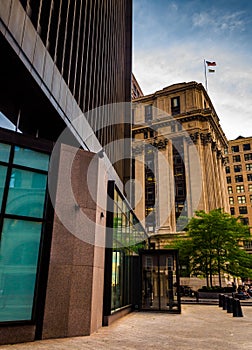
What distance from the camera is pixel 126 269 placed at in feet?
58.1

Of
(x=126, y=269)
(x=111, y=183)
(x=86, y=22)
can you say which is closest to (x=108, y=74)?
(x=86, y=22)

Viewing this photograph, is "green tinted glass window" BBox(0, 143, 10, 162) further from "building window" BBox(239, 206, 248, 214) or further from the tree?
"building window" BBox(239, 206, 248, 214)

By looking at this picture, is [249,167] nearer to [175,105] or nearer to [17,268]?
[175,105]

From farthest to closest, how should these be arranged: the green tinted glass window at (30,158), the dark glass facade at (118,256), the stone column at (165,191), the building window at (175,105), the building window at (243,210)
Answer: the building window at (243,210) → the building window at (175,105) → the stone column at (165,191) → the dark glass facade at (118,256) → the green tinted glass window at (30,158)

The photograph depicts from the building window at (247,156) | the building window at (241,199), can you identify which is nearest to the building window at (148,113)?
the building window at (247,156)

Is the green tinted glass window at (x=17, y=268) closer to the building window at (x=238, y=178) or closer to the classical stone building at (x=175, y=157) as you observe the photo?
the classical stone building at (x=175, y=157)

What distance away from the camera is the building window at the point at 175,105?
210ft

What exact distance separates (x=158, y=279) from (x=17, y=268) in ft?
42.9

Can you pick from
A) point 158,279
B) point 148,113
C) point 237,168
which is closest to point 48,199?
point 158,279

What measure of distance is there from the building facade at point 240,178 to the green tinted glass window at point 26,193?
74657 mm

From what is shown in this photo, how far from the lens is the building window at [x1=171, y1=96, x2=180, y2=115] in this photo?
210 feet

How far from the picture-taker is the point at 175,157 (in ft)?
200

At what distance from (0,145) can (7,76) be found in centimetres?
315

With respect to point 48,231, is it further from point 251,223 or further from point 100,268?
point 251,223
